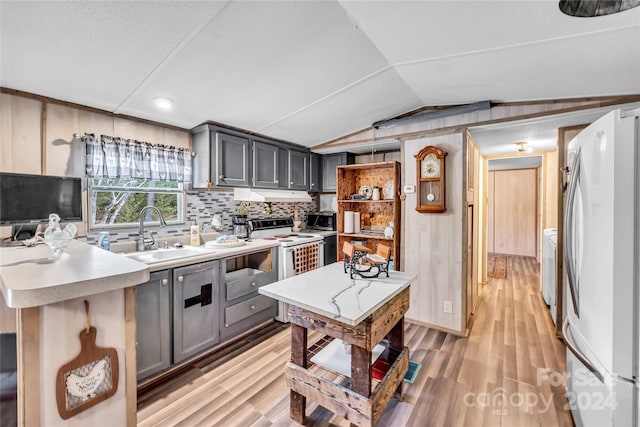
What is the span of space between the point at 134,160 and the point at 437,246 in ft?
10.3

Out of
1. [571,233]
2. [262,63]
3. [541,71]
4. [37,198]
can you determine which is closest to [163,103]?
[262,63]

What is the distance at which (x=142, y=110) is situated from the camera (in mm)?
2346

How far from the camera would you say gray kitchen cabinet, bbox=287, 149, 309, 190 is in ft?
12.3

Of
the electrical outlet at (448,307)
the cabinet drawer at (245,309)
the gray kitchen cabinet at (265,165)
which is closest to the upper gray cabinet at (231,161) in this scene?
the gray kitchen cabinet at (265,165)

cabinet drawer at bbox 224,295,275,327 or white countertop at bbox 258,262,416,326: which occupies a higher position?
white countertop at bbox 258,262,416,326

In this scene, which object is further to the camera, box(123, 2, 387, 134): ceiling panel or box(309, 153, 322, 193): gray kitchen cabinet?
box(309, 153, 322, 193): gray kitchen cabinet

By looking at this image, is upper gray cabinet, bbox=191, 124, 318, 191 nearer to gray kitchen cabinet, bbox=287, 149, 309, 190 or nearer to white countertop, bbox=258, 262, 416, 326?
gray kitchen cabinet, bbox=287, 149, 309, 190

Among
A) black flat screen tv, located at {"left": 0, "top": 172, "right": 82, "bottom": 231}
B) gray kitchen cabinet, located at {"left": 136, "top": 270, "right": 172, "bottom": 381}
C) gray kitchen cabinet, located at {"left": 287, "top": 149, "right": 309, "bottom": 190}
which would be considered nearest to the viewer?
black flat screen tv, located at {"left": 0, "top": 172, "right": 82, "bottom": 231}

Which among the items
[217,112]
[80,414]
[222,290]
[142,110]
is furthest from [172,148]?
[80,414]

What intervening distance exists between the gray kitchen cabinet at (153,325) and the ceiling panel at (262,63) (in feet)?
4.78

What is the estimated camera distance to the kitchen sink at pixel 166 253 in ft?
7.45

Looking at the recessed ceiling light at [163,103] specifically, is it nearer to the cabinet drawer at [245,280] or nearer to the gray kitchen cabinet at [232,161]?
the gray kitchen cabinet at [232,161]

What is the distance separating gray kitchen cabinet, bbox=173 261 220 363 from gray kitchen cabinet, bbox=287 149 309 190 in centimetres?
170

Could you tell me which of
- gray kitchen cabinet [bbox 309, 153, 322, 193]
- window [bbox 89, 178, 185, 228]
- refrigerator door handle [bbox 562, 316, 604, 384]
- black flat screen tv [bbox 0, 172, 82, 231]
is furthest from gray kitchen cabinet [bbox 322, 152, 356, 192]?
refrigerator door handle [bbox 562, 316, 604, 384]
